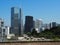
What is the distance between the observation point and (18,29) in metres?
82.8

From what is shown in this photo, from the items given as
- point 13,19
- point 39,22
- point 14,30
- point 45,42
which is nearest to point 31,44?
point 45,42

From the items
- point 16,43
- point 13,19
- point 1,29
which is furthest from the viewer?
point 13,19

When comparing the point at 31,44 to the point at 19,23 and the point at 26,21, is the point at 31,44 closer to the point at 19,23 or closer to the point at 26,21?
the point at 19,23

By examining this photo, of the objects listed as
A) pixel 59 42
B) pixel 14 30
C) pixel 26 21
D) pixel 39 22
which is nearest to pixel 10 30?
pixel 14 30

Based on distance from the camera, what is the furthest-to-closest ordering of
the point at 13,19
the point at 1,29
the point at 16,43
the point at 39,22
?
the point at 39,22 → the point at 13,19 → the point at 1,29 → the point at 16,43

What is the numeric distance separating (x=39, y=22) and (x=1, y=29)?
4427cm

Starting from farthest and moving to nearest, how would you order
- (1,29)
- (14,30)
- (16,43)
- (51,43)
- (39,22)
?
1. (39,22)
2. (14,30)
3. (1,29)
4. (51,43)
5. (16,43)

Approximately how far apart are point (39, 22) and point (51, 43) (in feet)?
341

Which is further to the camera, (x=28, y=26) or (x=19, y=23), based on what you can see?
(x=28, y=26)

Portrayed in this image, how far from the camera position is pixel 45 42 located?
10.9m

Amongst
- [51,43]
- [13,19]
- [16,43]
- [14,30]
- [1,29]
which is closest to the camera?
[16,43]

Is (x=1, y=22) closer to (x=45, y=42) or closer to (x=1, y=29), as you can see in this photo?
(x=1, y=29)

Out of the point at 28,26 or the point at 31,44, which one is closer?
the point at 31,44

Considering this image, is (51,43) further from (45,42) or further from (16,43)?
(16,43)
